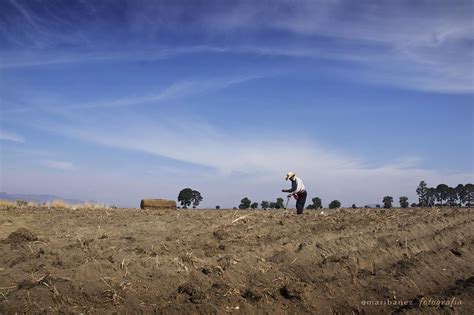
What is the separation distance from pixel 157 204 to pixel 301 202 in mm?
7839

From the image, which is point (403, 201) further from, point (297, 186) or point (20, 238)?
point (20, 238)

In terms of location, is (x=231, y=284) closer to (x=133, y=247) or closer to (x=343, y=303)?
(x=343, y=303)

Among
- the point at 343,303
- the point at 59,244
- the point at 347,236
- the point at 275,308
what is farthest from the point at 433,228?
the point at 59,244

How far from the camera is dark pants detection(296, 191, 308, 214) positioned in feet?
64.5

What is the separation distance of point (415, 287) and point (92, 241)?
7.17m

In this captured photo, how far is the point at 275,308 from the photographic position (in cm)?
765

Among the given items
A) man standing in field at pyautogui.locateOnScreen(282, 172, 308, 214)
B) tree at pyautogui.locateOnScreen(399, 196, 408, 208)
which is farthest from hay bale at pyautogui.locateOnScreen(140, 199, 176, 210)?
tree at pyautogui.locateOnScreen(399, 196, 408, 208)

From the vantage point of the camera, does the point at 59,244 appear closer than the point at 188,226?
Yes

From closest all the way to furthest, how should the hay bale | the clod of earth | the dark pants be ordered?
the clod of earth → the dark pants → the hay bale

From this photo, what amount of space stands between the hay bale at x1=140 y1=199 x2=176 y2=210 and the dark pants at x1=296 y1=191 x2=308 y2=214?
284 inches

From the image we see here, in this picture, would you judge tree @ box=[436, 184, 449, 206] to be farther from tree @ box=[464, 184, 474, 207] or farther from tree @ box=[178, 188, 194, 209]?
tree @ box=[178, 188, 194, 209]

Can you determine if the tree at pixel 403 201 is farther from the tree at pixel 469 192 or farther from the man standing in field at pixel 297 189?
the man standing in field at pixel 297 189

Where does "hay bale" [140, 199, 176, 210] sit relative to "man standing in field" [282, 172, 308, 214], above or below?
below

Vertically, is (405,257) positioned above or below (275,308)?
above
